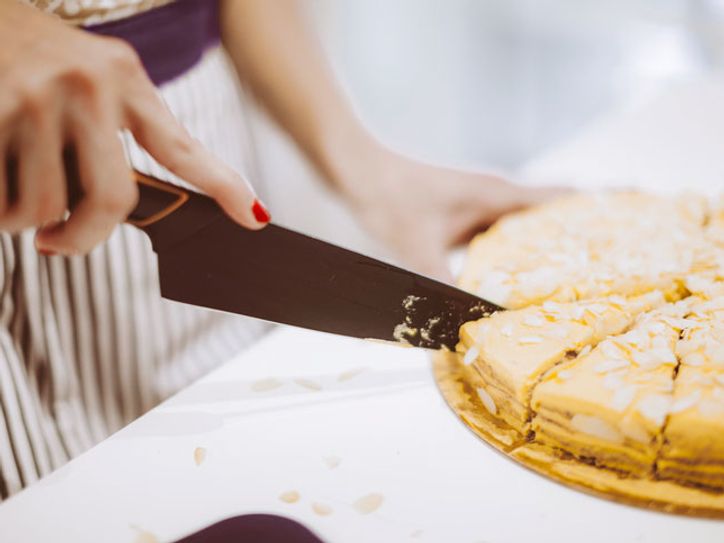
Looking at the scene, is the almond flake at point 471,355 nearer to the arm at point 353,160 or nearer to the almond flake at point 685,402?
the almond flake at point 685,402

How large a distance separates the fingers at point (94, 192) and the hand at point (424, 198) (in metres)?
0.54

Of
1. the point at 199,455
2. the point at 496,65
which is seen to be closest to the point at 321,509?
the point at 199,455

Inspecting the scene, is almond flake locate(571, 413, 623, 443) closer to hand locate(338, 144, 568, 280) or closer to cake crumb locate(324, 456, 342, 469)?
cake crumb locate(324, 456, 342, 469)

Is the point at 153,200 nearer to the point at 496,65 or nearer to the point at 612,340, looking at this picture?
the point at 612,340

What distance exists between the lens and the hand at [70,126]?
0.53m

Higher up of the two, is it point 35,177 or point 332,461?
point 35,177

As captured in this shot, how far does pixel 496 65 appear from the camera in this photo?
3.27 metres

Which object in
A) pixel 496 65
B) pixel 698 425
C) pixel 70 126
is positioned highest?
pixel 70 126

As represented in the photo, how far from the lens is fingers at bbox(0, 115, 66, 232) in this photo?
53cm

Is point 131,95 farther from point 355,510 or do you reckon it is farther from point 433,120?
point 433,120

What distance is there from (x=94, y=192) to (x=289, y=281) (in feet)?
0.77

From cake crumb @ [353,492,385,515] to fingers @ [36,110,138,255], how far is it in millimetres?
346

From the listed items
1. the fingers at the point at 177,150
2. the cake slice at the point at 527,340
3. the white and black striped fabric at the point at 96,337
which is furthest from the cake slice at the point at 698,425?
the white and black striped fabric at the point at 96,337

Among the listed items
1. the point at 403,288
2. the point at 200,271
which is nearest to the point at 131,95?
the point at 200,271
